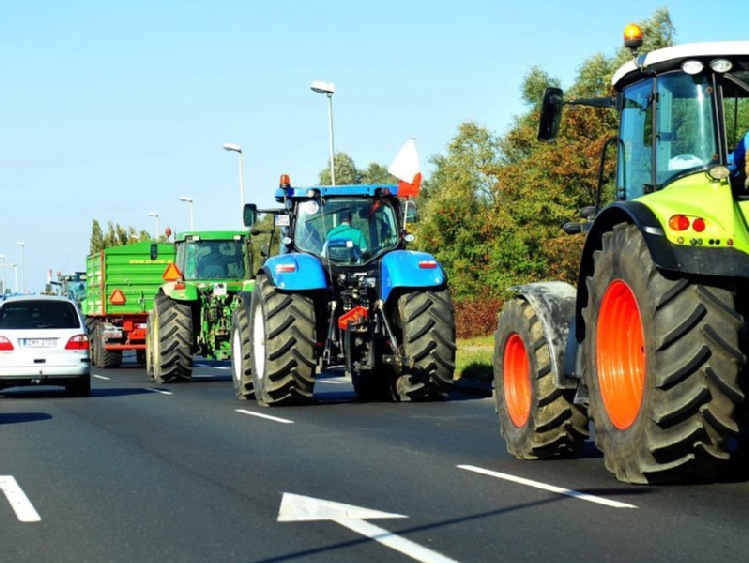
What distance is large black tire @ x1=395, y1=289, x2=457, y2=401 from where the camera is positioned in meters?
18.2

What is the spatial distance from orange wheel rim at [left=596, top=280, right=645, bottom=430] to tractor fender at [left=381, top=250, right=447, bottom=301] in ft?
27.8

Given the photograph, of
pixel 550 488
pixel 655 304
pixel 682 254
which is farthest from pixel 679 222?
pixel 550 488

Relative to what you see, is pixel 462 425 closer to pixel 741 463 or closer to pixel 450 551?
pixel 741 463

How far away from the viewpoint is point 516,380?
38.4ft

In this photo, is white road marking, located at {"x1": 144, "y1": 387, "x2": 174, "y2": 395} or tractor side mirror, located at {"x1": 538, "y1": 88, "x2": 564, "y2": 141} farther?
white road marking, located at {"x1": 144, "y1": 387, "x2": 174, "y2": 395}

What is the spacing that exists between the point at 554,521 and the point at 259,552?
5.83 feet

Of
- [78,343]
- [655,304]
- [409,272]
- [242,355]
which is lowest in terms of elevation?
[242,355]

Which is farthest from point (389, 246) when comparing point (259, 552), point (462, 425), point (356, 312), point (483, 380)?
point (259, 552)

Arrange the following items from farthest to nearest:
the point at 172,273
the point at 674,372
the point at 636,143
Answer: the point at 172,273
the point at 636,143
the point at 674,372

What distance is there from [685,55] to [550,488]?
119 inches

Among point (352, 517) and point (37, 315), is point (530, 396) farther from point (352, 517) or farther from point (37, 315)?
point (37, 315)

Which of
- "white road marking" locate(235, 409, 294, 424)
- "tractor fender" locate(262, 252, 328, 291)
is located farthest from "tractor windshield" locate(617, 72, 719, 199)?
"tractor fender" locate(262, 252, 328, 291)

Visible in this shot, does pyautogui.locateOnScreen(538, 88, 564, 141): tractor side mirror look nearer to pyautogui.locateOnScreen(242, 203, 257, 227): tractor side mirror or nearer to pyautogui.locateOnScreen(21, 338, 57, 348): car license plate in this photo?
pyautogui.locateOnScreen(242, 203, 257, 227): tractor side mirror

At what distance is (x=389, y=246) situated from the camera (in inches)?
786
